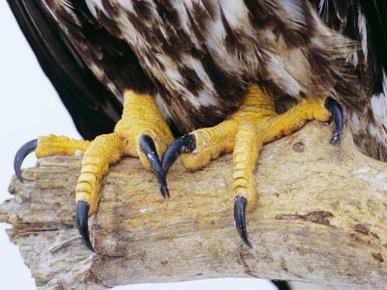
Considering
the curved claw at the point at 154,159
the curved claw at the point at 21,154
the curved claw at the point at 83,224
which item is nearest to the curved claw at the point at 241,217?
the curved claw at the point at 154,159

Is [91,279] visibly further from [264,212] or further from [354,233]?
[354,233]

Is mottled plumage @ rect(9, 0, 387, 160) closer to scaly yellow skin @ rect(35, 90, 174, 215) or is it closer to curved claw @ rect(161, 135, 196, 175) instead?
scaly yellow skin @ rect(35, 90, 174, 215)

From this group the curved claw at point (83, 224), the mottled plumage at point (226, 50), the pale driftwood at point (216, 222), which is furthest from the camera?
the mottled plumage at point (226, 50)

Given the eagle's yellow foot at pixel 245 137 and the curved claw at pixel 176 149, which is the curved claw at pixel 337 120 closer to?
the eagle's yellow foot at pixel 245 137

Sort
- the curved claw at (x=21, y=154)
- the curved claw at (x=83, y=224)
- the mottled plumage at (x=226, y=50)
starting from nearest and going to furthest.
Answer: the curved claw at (x=83, y=224) → the mottled plumage at (x=226, y=50) → the curved claw at (x=21, y=154)

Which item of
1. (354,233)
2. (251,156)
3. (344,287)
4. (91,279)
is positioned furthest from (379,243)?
(91,279)

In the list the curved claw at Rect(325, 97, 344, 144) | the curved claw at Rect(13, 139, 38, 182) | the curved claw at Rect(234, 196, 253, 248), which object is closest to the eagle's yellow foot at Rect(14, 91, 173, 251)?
the curved claw at Rect(13, 139, 38, 182)

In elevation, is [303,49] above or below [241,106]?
above
